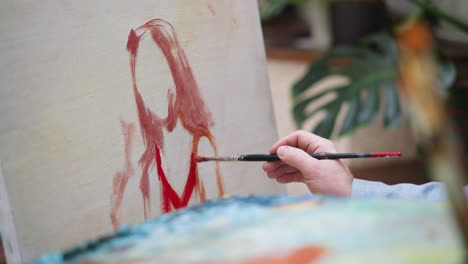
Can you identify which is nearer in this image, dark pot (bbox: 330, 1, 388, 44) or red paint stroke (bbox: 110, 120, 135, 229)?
red paint stroke (bbox: 110, 120, 135, 229)

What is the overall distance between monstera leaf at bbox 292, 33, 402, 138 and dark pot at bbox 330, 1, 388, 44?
1.87 ft

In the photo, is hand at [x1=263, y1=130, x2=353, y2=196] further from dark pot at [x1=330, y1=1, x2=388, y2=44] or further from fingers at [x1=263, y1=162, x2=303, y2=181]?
dark pot at [x1=330, y1=1, x2=388, y2=44]

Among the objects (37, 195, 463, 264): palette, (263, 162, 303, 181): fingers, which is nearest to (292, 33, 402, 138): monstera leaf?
(263, 162, 303, 181): fingers

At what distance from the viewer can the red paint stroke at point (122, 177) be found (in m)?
0.68

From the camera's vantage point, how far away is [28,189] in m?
0.59

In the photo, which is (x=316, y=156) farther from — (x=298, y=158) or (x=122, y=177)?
(x=122, y=177)

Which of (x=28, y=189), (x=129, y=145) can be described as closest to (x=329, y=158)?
(x=129, y=145)

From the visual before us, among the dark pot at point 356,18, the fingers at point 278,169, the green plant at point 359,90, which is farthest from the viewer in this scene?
the dark pot at point 356,18

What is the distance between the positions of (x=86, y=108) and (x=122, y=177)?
9cm

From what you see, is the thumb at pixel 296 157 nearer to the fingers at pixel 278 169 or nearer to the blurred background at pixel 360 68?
the fingers at pixel 278 169

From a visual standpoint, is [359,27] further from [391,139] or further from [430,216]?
[430,216]

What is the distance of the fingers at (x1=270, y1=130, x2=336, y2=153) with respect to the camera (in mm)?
800

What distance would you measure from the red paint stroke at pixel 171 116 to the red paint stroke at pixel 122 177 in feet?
0.06

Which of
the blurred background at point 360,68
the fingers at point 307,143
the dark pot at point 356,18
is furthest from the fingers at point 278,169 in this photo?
the dark pot at point 356,18
